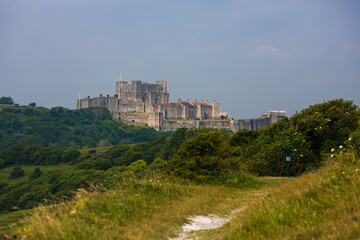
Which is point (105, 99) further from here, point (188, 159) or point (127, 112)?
point (188, 159)

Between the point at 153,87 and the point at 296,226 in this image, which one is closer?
the point at 296,226

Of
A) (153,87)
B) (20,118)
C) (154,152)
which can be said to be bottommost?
(154,152)

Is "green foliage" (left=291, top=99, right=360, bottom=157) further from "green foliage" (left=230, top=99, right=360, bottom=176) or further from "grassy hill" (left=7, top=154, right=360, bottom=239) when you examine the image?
"grassy hill" (left=7, top=154, right=360, bottom=239)

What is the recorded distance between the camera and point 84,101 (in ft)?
379

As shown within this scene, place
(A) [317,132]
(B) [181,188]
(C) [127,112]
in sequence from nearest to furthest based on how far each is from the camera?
(B) [181,188] < (A) [317,132] < (C) [127,112]

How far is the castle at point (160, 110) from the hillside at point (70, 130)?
2.56m

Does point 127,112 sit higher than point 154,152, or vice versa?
point 127,112

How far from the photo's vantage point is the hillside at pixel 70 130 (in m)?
98.6

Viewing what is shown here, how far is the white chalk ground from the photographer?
21.4 feet

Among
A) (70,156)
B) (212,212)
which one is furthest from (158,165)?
(70,156)

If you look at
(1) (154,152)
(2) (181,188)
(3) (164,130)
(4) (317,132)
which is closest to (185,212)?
(2) (181,188)

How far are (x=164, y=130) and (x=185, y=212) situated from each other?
8965cm

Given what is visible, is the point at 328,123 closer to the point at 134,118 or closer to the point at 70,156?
the point at 70,156

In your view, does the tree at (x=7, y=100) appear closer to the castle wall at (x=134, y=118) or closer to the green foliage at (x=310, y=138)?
the castle wall at (x=134, y=118)
